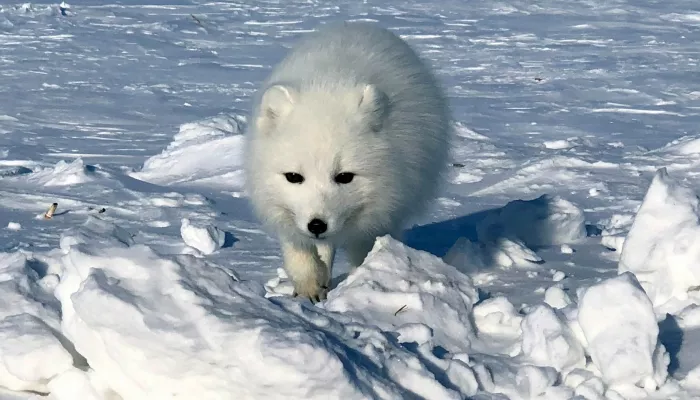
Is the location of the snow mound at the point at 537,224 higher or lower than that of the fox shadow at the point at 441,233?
higher

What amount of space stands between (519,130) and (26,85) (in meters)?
6.21

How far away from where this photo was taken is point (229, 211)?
6758mm

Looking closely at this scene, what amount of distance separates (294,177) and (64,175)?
357 centimetres

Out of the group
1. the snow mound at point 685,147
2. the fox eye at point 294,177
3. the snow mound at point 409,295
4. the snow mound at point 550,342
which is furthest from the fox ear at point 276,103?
the snow mound at point 685,147

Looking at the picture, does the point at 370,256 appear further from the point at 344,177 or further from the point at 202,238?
the point at 202,238

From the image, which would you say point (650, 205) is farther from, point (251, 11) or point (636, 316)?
point (251, 11)

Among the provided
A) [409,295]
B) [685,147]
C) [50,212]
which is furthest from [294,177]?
[685,147]

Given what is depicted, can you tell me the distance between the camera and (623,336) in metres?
3.03

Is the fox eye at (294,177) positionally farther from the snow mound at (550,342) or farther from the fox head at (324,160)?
the snow mound at (550,342)

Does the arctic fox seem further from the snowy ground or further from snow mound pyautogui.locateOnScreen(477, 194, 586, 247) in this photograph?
snow mound pyautogui.locateOnScreen(477, 194, 586, 247)

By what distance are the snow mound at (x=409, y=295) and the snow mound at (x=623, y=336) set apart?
57 cm

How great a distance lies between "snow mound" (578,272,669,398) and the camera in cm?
299

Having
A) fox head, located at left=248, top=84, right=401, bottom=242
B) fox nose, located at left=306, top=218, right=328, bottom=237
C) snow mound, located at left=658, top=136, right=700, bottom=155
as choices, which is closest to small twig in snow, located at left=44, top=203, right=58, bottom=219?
fox head, located at left=248, top=84, right=401, bottom=242

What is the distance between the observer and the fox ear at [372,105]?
458 cm
